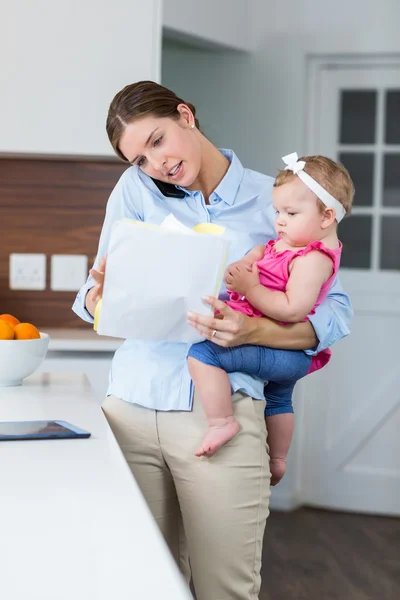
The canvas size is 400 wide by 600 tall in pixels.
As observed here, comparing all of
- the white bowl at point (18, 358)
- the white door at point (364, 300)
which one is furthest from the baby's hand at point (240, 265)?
the white door at point (364, 300)

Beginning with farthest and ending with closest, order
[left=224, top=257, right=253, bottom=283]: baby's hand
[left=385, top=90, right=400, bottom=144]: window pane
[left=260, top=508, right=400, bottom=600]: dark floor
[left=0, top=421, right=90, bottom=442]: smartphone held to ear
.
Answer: [left=385, top=90, right=400, bottom=144]: window pane, [left=260, top=508, right=400, bottom=600]: dark floor, [left=224, top=257, right=253, bottom=283]: baby's hand, [left=0, top=421, right=90, bottom=442]: smartphone held to ear

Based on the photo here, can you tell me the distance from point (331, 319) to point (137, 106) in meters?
0.55

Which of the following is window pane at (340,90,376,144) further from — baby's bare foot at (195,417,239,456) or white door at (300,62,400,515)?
baby's bare foot at (195,417,239,456)

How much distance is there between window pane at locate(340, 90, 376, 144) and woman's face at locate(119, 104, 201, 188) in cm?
253

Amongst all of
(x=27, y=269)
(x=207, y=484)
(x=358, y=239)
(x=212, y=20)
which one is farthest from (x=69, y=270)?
(x=207, y=484)

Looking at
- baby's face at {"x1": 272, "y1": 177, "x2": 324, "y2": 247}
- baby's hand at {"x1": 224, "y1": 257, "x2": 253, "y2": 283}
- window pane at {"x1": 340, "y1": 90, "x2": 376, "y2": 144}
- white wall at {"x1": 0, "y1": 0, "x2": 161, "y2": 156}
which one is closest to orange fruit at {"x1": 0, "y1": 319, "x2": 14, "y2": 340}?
baby's hand at {"x1": 224, "y1": 257, "x2": 253, "y2": 283}

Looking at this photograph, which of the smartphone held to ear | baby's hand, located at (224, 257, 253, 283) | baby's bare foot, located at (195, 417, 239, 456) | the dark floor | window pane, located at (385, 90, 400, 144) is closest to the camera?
the smartphone held to ear

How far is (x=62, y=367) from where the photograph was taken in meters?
2.94

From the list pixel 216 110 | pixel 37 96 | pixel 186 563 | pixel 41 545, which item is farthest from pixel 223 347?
pixel 216 110

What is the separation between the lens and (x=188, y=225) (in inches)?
63.4

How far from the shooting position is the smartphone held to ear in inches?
50.4

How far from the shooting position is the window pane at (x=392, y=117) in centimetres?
389

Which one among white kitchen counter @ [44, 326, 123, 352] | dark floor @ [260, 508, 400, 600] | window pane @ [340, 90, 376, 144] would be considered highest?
window pane @ [340, 90, 376, 144]

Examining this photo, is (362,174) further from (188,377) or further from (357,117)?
(188,377)
